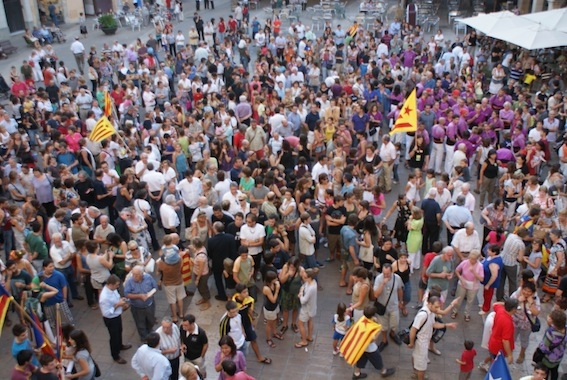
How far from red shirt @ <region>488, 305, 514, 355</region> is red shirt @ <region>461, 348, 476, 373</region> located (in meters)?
0.31

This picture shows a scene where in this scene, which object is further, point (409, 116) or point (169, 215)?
point (409, 116)

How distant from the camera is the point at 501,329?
8023mm

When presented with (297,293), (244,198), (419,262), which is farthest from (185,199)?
(419,262)

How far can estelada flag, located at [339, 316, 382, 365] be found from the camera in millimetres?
8078

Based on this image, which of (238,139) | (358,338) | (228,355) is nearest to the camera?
(228,355)

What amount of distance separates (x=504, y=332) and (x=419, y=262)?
3.25 m

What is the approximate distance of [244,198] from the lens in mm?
10836

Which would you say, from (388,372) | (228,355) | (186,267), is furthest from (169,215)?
(388,372)

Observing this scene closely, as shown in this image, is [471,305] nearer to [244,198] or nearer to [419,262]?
[419,262]

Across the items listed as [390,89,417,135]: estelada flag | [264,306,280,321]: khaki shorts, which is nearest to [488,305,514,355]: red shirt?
[264,306,280,321]: khaki shorts

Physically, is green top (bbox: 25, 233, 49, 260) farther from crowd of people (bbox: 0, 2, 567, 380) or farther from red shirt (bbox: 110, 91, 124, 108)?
red shirt (bbox: 110, 91, 124, 108)

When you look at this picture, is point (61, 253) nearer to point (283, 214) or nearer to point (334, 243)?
point (283, 214)

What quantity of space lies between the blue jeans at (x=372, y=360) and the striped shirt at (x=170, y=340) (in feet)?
8.32

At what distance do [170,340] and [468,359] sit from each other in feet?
12.9
